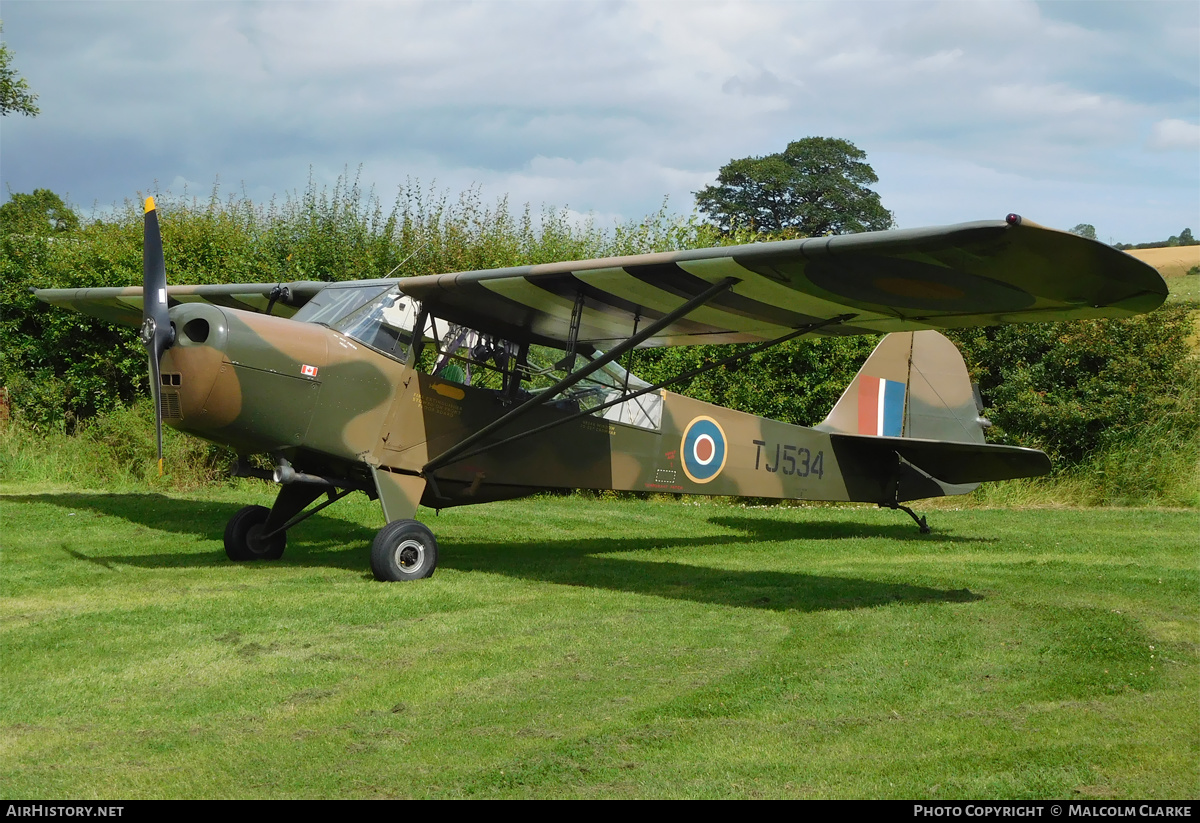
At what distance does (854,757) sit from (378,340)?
5581mm

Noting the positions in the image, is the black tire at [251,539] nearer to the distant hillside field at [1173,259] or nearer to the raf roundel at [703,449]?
the raf roundel at [703,449]

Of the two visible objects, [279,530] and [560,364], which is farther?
[279,530]

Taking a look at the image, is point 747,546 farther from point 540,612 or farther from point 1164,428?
point 1164,428

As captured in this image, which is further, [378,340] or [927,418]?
[927,418]

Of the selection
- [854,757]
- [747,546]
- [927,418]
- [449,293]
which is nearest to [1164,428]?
[927,418]

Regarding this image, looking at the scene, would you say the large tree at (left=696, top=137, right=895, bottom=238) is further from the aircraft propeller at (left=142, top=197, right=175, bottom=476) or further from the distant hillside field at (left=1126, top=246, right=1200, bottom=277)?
the aircraft propeller at (left=142, top=197, right=175, bottom=476)

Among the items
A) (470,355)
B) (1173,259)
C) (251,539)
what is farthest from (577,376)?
(1173,259)

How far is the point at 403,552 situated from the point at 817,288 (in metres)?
3.79

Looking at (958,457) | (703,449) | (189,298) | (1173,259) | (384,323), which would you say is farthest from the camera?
(1173,259)

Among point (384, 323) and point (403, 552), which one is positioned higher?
point (384, 323)

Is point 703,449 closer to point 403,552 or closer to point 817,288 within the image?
point 817,288

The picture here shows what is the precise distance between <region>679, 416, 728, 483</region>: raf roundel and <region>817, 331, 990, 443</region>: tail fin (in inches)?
64.3

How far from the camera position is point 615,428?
994cm

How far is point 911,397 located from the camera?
11867mm
